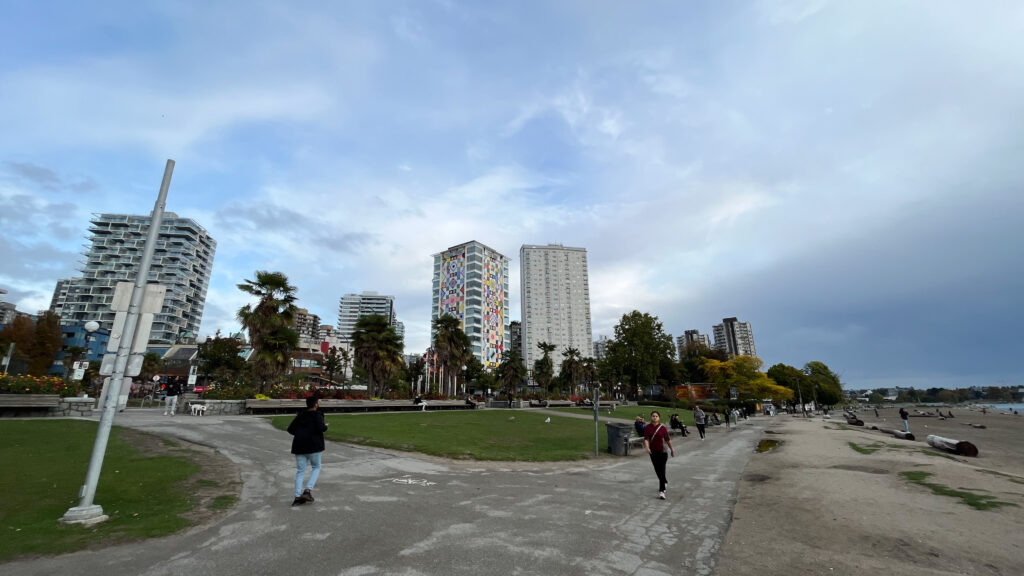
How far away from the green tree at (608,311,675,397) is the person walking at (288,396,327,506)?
6881cm

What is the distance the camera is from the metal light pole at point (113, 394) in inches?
213

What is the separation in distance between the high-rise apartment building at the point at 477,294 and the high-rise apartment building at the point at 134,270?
70.3 meters

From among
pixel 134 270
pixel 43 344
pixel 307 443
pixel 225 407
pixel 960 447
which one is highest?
pixel 134 270

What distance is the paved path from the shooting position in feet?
14.2

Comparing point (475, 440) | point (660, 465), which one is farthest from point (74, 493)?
point (475, 440)

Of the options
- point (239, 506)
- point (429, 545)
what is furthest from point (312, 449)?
point (429, 545)

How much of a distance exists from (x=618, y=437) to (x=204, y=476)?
12.7 metres

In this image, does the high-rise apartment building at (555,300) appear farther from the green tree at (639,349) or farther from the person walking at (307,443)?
the person walking at (307,443)

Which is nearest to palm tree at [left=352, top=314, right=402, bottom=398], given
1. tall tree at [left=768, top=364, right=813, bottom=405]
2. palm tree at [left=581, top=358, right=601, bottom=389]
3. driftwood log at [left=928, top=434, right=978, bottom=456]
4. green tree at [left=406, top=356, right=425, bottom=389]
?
driftwood log at [left=928, top=434, right=978, bottom=456]

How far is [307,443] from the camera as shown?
6750 millimetres

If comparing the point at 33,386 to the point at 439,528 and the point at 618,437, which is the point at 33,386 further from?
the point at 618,437

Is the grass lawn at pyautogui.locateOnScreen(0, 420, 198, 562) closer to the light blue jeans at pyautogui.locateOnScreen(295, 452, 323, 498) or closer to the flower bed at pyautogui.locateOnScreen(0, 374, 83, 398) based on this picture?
the light blue jeans at pyautogui.locateOnScreen(295, 452, 323, 498)

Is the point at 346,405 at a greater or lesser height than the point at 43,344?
lesser

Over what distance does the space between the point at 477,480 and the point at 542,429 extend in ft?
44.5
